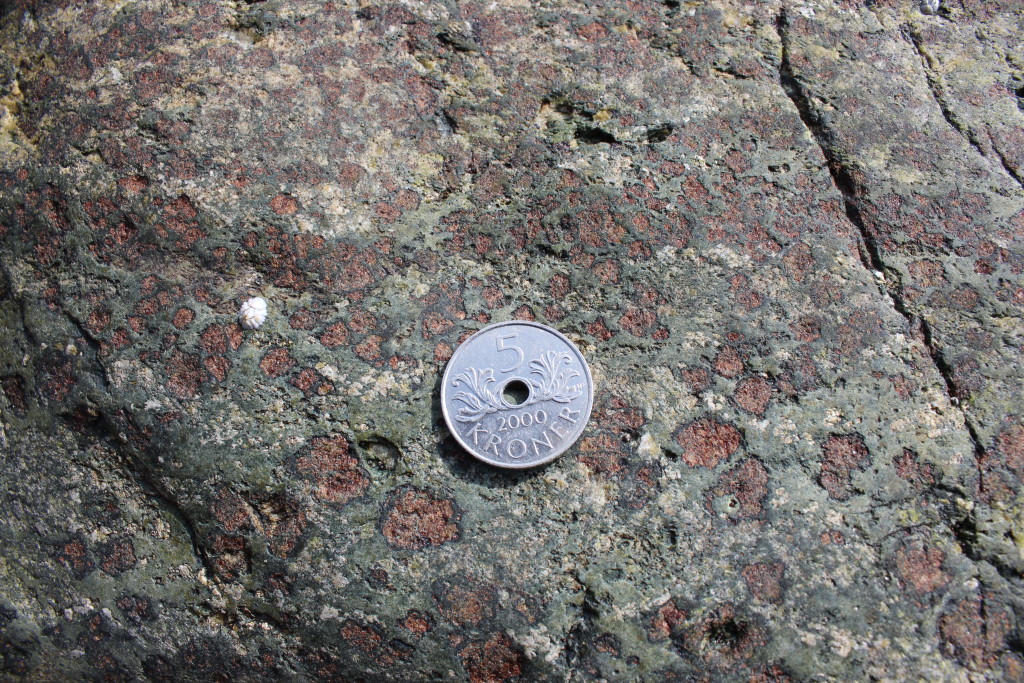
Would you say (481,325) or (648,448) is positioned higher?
(481,325)

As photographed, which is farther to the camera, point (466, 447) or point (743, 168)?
point (743, 168)

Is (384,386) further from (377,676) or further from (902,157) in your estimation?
(902,157)

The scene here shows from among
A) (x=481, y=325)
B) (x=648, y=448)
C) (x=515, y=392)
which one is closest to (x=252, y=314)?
(x=481, y=325)

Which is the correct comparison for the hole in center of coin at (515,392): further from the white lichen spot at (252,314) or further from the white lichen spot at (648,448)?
the white lichen spot at (252,314)

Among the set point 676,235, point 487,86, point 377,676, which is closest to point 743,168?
point 676,235

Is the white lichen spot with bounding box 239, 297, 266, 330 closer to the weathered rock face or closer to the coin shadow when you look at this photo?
the weathered rock face

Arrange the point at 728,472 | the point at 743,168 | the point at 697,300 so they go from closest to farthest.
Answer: the point at 728,472
the point at 697,300
the point at 743,168

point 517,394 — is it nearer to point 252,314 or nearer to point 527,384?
point 527,384

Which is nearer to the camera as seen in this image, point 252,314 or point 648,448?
point 648,448
